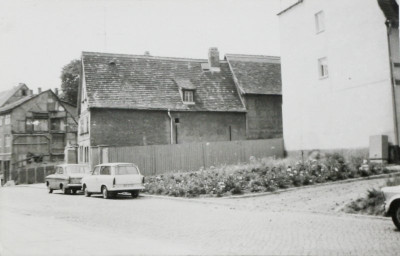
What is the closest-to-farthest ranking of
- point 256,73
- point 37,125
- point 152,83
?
point 152,83 < point 256,73 < point 37,125

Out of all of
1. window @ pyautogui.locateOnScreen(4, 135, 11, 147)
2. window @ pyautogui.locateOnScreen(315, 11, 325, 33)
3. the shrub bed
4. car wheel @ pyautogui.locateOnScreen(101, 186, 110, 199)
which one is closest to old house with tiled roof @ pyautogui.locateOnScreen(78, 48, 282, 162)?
window @ pyautogui.locateOnScreen(315, 11, 325, 33)

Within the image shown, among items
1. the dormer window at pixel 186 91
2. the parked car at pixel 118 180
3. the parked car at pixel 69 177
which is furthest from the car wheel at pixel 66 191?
the dormer window at pixel 186 91

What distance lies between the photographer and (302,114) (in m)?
27.9

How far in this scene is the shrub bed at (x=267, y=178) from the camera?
17.4 metres

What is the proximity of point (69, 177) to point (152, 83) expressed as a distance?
13935mm

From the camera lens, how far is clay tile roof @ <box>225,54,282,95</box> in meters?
37.5

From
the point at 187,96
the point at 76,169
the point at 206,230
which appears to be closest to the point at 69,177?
the point at 76,169

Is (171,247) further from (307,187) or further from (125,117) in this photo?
(125,117)

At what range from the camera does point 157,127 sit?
3419 centimetres

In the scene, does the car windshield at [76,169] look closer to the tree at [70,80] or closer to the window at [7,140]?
the window at [7,140]

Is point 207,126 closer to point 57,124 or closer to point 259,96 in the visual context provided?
point 259,96

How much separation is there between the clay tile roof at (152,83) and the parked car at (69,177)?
8084 mm

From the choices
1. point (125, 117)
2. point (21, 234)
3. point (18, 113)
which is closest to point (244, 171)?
point (21, 234)

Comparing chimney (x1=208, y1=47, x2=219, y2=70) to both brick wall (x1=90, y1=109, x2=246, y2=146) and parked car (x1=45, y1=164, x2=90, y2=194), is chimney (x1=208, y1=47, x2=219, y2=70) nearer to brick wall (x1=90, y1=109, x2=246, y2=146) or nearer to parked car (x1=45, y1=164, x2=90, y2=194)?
brick wall (x1=90, y1=109, x2=246, y2=146)
